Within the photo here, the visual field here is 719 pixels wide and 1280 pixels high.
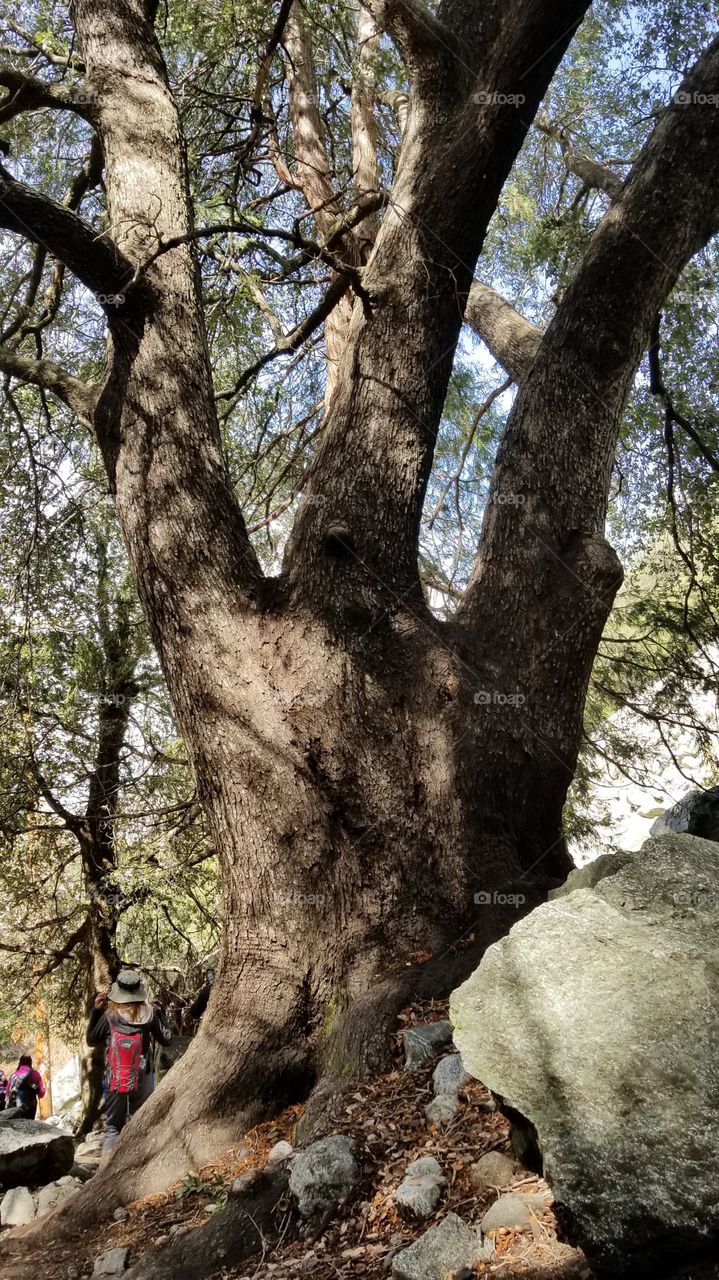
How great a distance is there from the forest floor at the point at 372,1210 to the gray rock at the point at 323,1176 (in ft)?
0.15

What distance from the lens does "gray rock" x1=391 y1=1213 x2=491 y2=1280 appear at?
2230mm

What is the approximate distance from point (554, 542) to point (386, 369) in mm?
1243

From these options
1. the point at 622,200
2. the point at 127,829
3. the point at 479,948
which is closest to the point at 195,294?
the point at 622,200

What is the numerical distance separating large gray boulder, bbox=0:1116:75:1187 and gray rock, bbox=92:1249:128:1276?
264cm

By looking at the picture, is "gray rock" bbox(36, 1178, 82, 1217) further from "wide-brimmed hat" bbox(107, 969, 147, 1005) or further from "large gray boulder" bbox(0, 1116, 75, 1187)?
"wide-brimmed hat" bbox(107, 969, 147, 1005)

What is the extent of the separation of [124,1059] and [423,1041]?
3622mm

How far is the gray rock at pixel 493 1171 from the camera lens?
249 cm

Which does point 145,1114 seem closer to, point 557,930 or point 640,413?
point 557,930

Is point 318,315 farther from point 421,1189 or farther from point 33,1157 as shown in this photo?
point 33,1157

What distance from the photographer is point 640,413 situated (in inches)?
291

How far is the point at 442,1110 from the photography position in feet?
9.54

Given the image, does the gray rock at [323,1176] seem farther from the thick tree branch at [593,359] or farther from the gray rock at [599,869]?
the thick tree branch at [593,359]

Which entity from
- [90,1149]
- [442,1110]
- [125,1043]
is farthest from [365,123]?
[90,1149]

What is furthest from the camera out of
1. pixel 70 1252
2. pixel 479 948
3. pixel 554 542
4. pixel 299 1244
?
pixel 554 542
